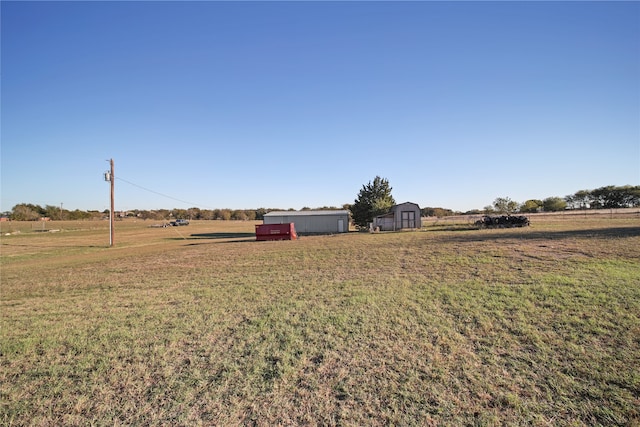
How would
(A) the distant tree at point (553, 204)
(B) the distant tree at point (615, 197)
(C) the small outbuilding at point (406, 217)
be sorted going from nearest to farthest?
(C) the small outbuilding at point (406, 217)
(B) the distant tree at point (615, 197)
(A) the distant tree at point (553, 204)

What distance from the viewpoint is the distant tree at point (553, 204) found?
8725 centimetres

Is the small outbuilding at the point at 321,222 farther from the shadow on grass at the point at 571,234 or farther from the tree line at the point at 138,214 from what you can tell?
the tree line at the point at 138,214

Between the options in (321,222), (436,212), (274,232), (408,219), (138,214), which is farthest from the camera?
(138,214)

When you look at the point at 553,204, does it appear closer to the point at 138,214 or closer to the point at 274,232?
the point at 274,232

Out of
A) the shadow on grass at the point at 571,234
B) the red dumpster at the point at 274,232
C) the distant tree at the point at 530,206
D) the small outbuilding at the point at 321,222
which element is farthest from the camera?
the distant tree at the point at 530,206

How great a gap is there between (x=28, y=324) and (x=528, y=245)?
20121mm

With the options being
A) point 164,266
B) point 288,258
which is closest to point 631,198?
point 288,258

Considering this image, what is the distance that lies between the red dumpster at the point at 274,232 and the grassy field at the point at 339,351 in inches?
815

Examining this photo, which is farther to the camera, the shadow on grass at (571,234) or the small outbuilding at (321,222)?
the small outbuilding at (321,222)

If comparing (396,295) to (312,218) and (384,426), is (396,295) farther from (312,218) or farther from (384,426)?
(312,218)

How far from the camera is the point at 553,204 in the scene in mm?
88250

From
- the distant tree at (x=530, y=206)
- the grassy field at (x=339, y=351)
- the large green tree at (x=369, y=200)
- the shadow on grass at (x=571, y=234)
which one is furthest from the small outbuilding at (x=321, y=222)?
the distant tree at (x=530, y=206)

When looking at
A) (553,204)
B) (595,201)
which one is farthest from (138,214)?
(595,201)

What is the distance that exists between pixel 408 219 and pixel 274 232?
722 inches
